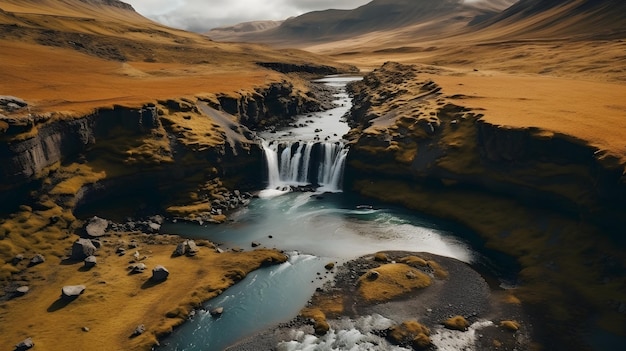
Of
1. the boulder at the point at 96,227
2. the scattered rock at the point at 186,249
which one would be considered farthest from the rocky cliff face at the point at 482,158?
the boulder at the point at 96,227

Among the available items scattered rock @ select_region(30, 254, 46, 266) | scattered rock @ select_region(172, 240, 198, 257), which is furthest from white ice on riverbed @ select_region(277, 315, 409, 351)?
scattered rock @ select_region(30, 254, 46, 266)

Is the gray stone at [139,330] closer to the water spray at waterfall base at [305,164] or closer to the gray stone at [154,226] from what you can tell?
the gray stone at [154,226]

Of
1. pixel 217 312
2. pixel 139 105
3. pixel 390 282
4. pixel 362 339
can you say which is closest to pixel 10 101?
pixel 139 105

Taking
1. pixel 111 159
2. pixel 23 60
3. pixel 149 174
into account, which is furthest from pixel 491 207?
pixel 23 60

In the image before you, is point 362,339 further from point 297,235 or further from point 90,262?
point 90,262

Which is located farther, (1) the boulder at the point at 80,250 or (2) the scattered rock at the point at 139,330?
(1) the boulder at the point at 80,250

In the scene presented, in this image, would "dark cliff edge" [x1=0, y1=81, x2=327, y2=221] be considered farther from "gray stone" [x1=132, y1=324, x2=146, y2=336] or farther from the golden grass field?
"gray stone" [x1=132, y1=324, x2=146, y2=336]
